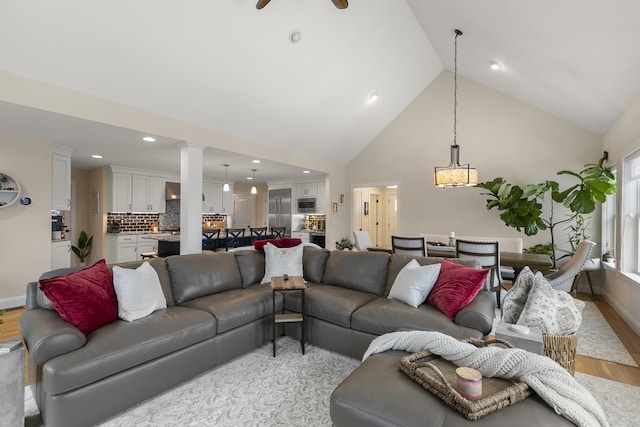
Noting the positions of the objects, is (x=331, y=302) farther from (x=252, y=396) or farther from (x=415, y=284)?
(x=252, y=396)

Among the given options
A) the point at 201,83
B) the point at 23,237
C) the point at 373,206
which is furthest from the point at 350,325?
the point at 373,206

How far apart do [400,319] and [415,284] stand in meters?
0.43

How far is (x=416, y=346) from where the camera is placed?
188 centimetres

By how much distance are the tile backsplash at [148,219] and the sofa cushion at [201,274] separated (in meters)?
4.84

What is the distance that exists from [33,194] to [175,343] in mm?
4003

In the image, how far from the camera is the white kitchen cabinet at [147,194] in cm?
694

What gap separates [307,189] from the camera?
835cm

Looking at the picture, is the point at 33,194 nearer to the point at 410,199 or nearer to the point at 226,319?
the point at 226,319

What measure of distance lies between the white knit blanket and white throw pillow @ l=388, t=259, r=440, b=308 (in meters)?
0.84

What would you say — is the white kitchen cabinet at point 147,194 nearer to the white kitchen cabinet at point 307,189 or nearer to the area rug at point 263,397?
the white kitchen cabinet at point 307,189

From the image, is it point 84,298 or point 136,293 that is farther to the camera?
point 136,293

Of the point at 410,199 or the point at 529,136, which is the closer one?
the point at 529,136

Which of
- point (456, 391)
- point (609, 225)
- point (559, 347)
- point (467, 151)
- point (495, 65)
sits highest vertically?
point (495, 65)

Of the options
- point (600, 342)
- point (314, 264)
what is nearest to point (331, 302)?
point (314, 264)
